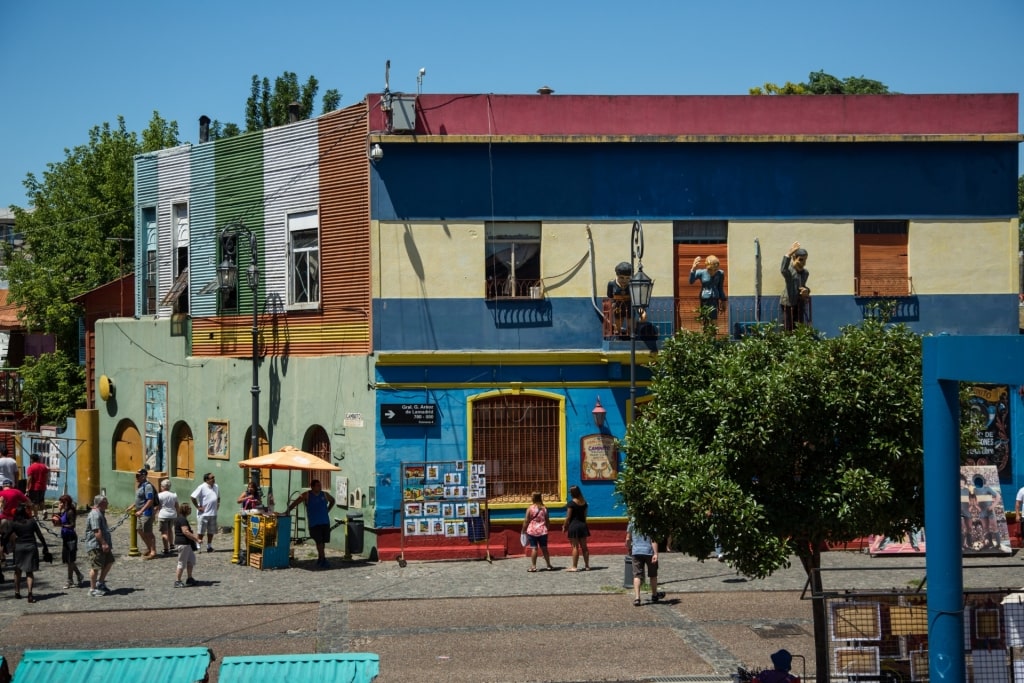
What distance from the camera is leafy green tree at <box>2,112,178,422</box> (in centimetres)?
4031

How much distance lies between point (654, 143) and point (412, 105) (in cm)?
466

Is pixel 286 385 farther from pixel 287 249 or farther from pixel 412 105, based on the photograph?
pixel 412 105

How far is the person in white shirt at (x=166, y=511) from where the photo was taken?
72.3 feet

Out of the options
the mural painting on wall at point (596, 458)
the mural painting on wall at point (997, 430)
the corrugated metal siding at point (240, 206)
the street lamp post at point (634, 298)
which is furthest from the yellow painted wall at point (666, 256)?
the corrugated metal siding at point (240, 206)

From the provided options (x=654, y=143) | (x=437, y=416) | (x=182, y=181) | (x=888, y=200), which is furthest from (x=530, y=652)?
(x=182, y=181)

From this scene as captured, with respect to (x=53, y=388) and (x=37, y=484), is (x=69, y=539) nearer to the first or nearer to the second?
(x=37, y=484)

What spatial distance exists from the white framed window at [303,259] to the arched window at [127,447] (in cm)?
Result: 740

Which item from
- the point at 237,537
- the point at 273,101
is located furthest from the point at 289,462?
the point at 273,101

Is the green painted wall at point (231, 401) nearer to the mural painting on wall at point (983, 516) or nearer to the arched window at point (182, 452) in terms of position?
the arched window at point (182, 452)

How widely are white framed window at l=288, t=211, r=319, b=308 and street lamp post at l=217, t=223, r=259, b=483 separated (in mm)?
755

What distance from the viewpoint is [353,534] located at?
868 inches

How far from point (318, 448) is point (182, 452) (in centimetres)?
553

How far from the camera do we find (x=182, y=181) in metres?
28.1

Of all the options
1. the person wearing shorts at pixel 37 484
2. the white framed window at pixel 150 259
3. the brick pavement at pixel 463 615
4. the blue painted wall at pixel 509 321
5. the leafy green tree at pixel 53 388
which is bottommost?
the brick pavement at pixel 463 615
